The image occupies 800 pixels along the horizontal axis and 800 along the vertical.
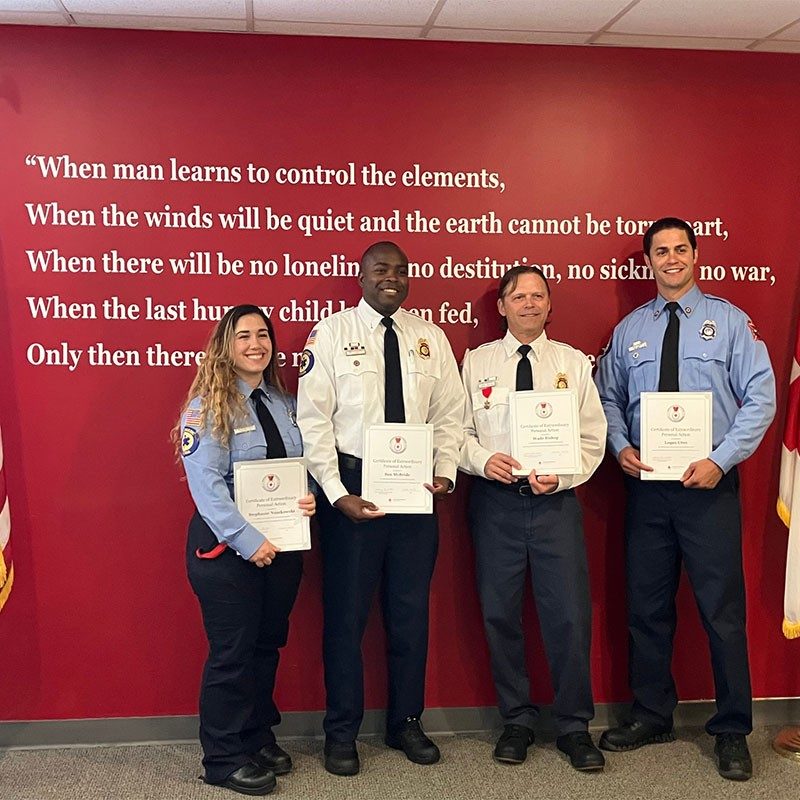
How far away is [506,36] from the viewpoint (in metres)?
3.59

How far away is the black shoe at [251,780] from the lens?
10.3 ft

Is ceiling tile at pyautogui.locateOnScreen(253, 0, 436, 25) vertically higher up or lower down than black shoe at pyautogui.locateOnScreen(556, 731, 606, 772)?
higher up

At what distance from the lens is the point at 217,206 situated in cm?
355

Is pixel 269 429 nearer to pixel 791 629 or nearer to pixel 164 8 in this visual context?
pixel 164 8

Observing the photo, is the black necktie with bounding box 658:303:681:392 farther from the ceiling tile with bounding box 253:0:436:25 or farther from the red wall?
the ceiling tile with bounding box 253:0:436:25

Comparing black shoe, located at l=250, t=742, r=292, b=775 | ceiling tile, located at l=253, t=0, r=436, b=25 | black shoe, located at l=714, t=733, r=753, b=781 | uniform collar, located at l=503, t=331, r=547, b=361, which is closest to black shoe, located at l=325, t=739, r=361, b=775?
black shoe, located at l=250, t=742, r=292, b=775

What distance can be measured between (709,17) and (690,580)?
215 centimetres

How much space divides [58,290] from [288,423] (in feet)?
3.61

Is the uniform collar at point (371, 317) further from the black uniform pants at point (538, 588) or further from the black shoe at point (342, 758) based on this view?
the black shoe at point (342, 758)

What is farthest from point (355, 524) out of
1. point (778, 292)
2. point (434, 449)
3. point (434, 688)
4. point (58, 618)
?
point (778, 292)

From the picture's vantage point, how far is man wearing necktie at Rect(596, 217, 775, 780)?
3.35m

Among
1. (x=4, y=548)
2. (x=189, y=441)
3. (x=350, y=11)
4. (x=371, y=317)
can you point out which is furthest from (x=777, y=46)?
(x=4, y=548)

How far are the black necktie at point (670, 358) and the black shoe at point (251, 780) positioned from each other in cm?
205

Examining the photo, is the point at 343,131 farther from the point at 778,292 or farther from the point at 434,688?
the point at 434,688
